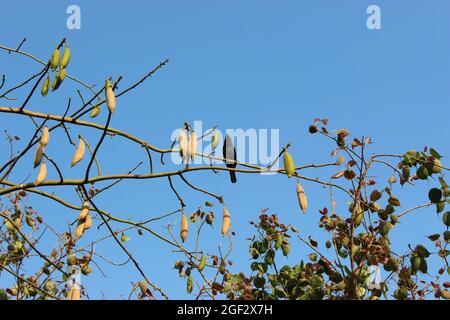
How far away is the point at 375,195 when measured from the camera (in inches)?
134

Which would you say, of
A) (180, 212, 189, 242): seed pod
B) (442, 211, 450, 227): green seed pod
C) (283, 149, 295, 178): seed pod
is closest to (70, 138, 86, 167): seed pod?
(180, 212, 189, 242): seed pod

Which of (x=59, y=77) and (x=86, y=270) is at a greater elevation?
(x=59, y=77)

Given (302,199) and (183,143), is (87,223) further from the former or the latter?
(302,199)

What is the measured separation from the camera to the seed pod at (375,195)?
3.40m

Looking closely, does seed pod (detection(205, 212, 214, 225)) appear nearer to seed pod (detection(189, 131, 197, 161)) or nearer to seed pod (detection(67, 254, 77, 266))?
seed pod (detection(67, 254, 77, 266))

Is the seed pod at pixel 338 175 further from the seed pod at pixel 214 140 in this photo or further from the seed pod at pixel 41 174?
the seed pod at pixel 41 174

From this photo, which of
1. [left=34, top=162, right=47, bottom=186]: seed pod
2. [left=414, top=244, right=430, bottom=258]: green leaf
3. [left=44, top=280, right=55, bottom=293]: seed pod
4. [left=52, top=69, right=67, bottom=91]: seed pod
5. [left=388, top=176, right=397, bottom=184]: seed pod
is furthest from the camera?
[left=44, top=280, right=55, bottom=293]: seed pod

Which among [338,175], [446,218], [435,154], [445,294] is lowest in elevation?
[445,294]

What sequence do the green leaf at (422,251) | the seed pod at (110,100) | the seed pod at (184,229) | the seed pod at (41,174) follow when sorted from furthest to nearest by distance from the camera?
the green leaf at (422,251) < the seed pod at (184,229) < the seed pod at (41,174) < the seed pod at (110,100)

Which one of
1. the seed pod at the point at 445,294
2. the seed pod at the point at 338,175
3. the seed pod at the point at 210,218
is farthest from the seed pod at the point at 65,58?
the seed pod at the point at 445,294

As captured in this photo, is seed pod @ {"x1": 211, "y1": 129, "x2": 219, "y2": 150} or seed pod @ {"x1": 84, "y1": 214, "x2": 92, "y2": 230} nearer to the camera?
seed pod @ {"x1": 84, "y1": 214, "x2": 92, "y2": 230}

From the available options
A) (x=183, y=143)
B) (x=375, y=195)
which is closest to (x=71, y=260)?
(x=183, y=143)

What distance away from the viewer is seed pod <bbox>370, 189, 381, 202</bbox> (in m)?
3.40
